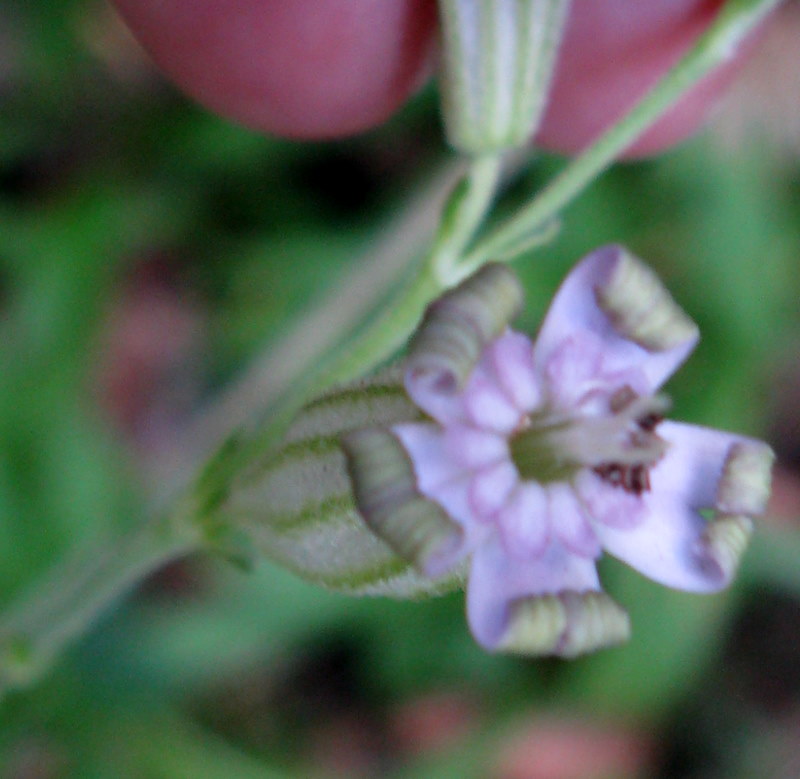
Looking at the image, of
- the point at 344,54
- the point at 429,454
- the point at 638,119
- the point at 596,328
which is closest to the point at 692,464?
the point at 596,328

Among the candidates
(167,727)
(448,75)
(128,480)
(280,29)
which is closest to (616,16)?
(448,75)

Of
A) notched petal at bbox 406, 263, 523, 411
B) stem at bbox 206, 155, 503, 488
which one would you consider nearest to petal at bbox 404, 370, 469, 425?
notched petal at bbox 406, 263, 523, 411

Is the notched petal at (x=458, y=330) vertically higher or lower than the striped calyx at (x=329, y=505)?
higher

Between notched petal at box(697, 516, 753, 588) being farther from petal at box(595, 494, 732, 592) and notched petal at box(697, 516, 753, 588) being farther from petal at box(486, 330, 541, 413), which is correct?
petal at box(486, 330, 541, 413)

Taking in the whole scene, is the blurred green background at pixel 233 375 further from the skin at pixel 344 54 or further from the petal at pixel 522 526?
the petal at pixel 522 526

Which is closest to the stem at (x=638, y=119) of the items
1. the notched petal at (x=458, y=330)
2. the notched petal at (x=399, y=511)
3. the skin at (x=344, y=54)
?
the skin at (x=344, y=54)

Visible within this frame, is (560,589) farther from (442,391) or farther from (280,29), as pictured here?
(280,29)
